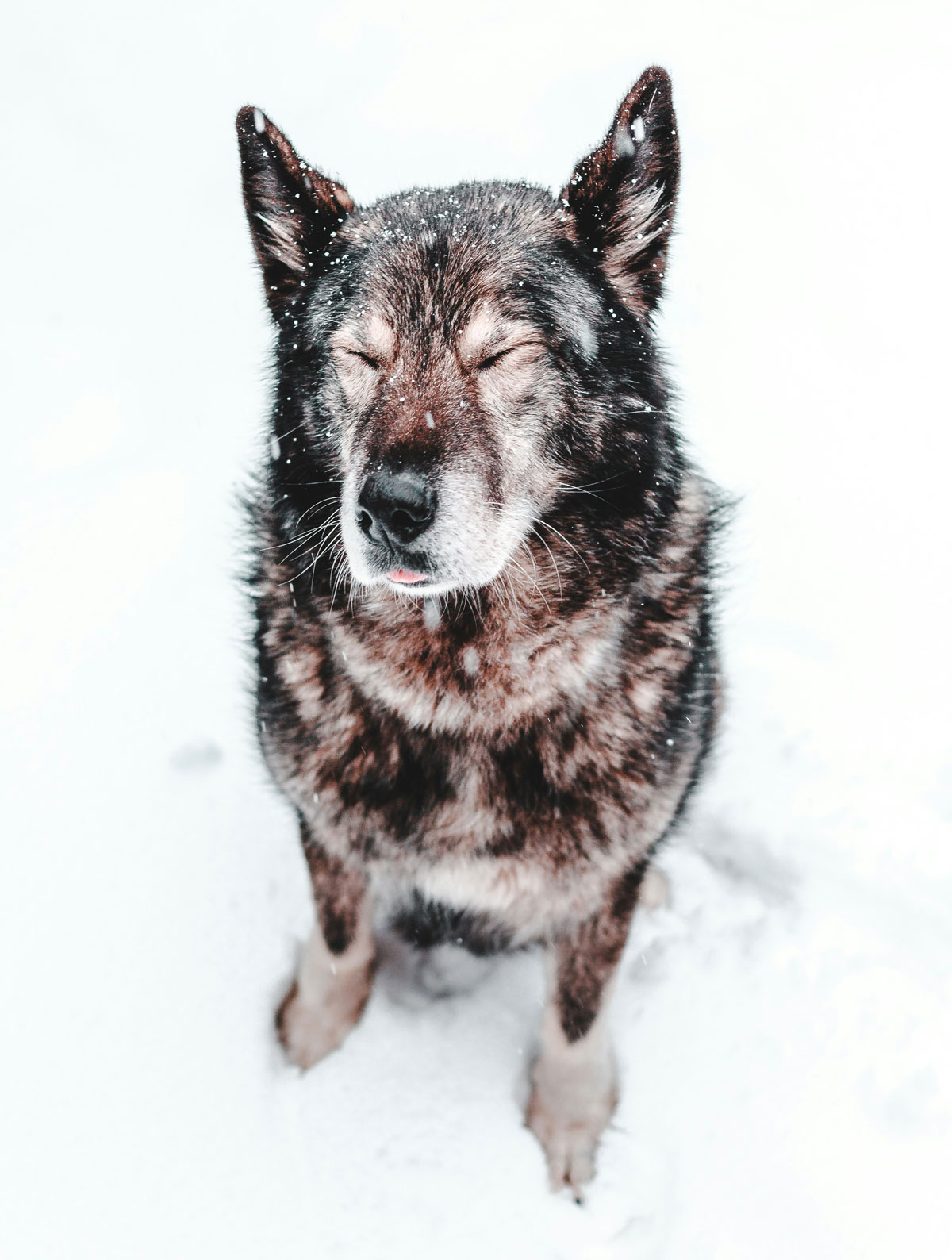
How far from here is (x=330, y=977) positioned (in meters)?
2.43

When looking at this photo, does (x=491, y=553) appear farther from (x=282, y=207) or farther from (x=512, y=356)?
(x=282, y=207)

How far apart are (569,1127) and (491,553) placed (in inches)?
64.7

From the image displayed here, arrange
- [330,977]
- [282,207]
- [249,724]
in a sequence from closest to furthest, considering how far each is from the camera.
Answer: [282,207], [330,977], [249,724]

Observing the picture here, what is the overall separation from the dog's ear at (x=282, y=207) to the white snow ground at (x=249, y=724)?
156 centimetres

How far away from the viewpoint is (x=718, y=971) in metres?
2.63

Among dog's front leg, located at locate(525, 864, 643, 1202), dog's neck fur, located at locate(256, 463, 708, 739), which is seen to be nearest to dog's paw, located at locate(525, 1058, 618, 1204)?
dog's front leg, located at locate(525, 864, 643, 1202)

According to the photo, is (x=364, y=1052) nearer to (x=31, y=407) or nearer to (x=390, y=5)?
(x=31, y=407)

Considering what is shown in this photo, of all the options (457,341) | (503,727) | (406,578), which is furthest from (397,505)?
(503,727)

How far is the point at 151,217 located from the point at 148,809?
3.60 metres

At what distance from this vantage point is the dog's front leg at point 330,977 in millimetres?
2348

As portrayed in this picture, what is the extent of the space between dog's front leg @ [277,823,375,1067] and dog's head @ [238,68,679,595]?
1026 mm

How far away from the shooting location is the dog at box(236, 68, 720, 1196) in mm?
1687

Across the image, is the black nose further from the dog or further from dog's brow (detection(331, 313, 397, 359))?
dog's brow (detection(331, 313, 397, 359))

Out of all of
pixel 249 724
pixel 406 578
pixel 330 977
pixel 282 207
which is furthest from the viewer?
pixel 249 724
